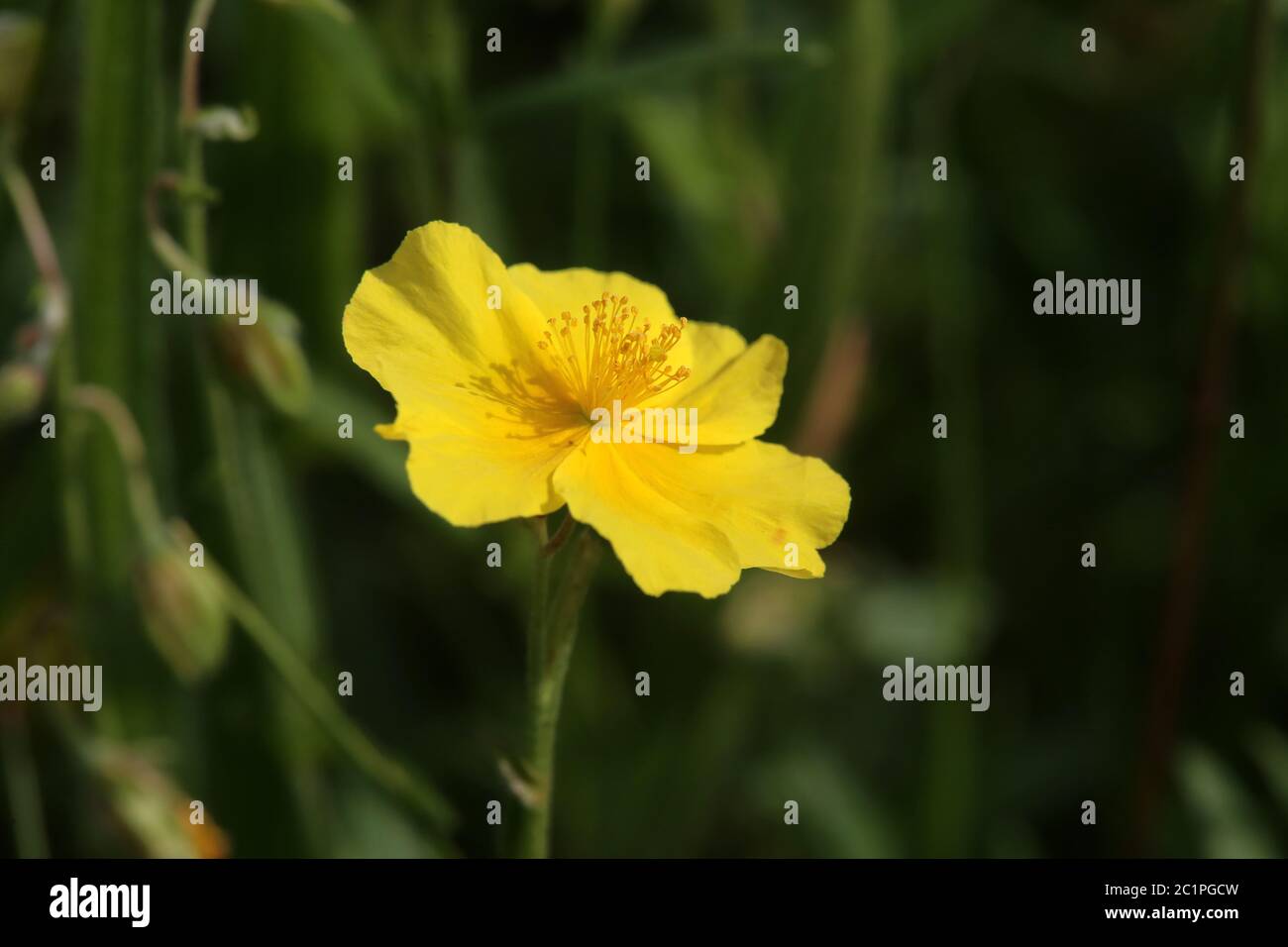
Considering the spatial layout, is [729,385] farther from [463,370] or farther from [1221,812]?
[1221,812]

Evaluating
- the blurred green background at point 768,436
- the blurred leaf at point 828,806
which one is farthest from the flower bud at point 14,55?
the blurred leaf at point 828,806

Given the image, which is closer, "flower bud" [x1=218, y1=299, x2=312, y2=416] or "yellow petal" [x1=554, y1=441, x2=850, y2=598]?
"yellow petal" [x1=554, y1=441, x2=850, y2=598]

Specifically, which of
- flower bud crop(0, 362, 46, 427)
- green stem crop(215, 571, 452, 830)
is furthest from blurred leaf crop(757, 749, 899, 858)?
flower bud crop(0, 362, 46, 427)

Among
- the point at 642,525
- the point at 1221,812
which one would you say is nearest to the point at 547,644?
the point at 642,525

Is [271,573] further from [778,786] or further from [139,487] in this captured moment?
[778,786]

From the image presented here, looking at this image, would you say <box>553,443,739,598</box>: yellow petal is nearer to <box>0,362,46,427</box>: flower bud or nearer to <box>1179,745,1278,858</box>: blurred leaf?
<box>0,362,46,427</box>: flower bud

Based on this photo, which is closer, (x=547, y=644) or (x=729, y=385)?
(x=547, y=644)

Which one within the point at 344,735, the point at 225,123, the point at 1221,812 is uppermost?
the point at 225,123

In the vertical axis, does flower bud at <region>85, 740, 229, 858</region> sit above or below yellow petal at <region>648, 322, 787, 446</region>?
below
